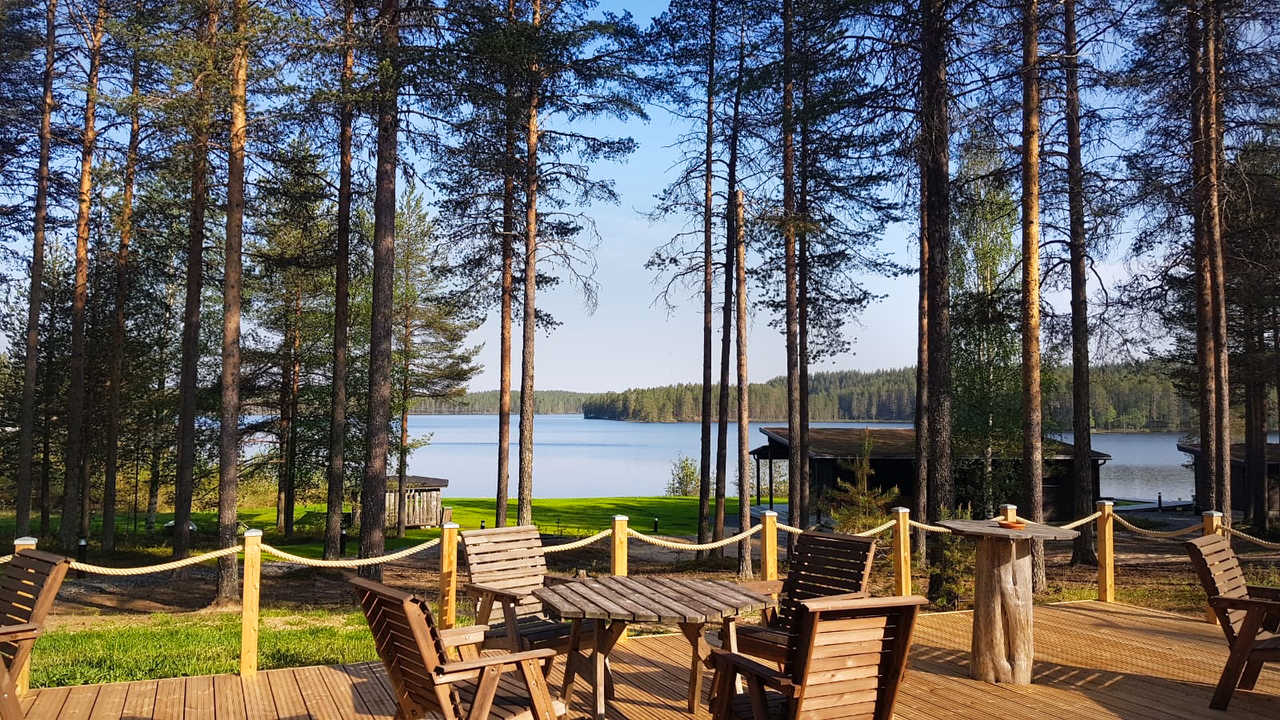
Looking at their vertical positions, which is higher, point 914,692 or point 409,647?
point 409,647

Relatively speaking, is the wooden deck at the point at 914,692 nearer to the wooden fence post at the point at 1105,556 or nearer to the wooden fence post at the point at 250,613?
the wooden fence post at the point at 250,613

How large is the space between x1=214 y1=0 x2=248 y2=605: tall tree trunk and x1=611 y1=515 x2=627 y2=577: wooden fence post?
6956 millimetres

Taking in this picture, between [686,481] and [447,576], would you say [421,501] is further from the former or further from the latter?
→ [447,576]

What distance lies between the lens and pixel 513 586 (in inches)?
213

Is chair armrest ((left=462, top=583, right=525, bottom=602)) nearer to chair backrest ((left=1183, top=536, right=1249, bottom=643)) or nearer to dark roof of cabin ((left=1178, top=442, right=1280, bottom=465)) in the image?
chair backrest ((left=1183, top=536, right=1249, bottom=643))

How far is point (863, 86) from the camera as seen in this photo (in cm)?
963

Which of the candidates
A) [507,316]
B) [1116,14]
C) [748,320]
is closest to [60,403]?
[507,316]

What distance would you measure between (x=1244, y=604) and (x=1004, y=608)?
1.36 m

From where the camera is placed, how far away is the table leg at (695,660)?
464cm

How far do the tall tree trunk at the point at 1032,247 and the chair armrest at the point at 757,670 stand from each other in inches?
299

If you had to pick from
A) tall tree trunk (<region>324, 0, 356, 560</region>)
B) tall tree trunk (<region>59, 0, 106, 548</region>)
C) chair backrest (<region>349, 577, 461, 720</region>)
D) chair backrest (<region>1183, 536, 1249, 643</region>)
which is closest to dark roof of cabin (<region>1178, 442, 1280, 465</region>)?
chair backrest (<region>1183, 536, 1249, 643</region>)

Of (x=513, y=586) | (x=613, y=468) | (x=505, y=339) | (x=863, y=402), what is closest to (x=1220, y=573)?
(x=513, y=586)

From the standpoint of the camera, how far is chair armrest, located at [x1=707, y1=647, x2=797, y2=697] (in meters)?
3.30

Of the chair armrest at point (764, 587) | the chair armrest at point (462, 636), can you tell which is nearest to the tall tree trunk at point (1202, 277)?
the chair armrest at point (764, 587)
